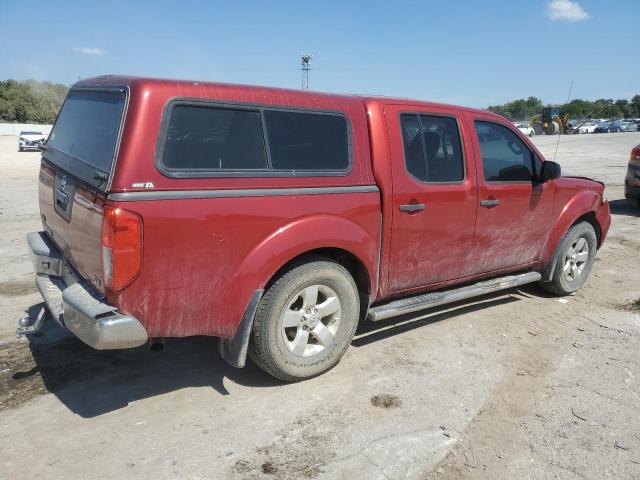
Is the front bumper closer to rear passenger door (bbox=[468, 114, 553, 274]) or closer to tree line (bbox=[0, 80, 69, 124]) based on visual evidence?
rear passenger door (bbox=[468, 114, 553, 274])

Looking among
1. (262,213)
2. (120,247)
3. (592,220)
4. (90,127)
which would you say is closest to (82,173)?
(90,127)

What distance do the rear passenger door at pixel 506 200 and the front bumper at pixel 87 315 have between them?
2.94 metres

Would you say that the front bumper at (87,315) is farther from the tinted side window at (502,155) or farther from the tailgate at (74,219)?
the tinted side window at (502,155)

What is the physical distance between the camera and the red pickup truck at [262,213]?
2.90m

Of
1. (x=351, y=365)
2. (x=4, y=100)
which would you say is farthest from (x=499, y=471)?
(x=4, y=100)

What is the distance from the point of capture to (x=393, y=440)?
3055 millimetres

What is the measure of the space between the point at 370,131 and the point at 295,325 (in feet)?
4.82

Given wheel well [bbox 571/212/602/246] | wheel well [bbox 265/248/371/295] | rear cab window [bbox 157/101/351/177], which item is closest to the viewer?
rear cab window [bbox 157/101/351/177]

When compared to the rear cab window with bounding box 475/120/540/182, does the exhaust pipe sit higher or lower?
lower

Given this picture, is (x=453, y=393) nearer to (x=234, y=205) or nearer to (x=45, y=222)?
(x=234, y=205)

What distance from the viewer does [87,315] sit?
9.38ft

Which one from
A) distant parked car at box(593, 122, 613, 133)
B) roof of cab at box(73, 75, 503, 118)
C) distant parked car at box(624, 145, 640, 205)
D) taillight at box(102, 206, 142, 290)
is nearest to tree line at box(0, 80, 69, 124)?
distant parked car at box(624, 145, 640, 205)

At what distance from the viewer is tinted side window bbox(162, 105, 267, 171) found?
299 cm

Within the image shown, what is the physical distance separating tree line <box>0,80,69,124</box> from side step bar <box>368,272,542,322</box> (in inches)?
2376
